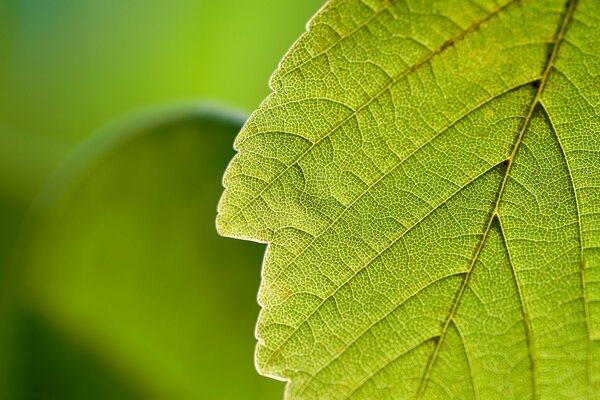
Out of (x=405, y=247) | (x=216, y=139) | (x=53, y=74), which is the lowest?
(x=405, y=247)

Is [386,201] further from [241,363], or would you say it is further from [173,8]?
[173,8]

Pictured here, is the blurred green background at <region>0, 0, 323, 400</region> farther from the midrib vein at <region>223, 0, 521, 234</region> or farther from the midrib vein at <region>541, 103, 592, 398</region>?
the midrib vein at <region>541, 103, 592, 398</region>

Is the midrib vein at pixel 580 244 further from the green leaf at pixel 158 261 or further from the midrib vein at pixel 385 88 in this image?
the green leaf at pixel 158 261

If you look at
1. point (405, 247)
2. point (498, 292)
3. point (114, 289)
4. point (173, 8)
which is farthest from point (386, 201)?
point (173, 8)

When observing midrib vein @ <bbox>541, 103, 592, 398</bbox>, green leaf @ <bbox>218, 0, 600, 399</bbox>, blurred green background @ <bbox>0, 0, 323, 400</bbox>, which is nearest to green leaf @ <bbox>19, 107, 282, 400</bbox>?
blurred green background @ <bbox>0, 0, 323, 400</bbox>

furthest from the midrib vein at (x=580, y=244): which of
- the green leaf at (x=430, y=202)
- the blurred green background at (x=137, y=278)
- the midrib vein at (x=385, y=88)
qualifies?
the blurred green background at (x=137, y=278)

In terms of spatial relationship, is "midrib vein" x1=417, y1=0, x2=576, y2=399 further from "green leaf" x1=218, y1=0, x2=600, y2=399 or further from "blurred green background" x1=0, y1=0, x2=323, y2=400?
"blurred green background" x1=0, y1=0, x2=323, y2=400

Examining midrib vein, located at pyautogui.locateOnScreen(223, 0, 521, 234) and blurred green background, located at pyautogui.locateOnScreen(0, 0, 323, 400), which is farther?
blurred green background, located at pyautogui.locateOnScreen(0, 0, 323, 400)
